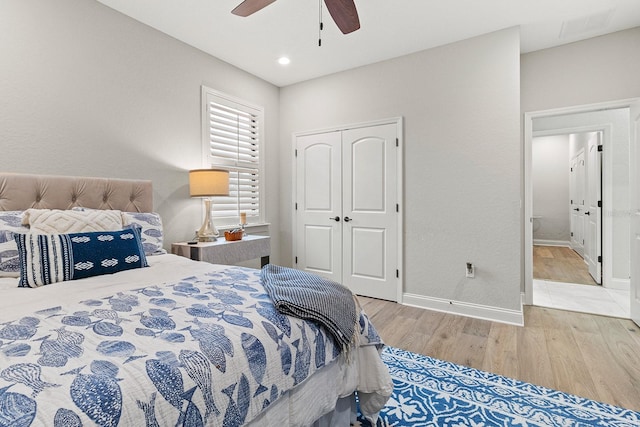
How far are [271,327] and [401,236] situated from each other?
2.63 meters

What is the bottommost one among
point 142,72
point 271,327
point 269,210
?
point 271,327

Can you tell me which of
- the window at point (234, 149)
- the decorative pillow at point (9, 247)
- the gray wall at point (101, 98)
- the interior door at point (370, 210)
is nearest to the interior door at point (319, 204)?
the interior door at point (370, 210)

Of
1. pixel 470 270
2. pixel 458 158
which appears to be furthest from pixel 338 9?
pixel 470 270

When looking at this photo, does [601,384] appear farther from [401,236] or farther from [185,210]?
[185,210]

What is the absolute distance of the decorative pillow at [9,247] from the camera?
1706mm

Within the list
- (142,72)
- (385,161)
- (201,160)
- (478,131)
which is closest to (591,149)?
(478,131)

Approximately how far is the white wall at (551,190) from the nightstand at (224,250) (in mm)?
7105

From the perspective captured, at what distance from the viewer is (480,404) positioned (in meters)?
1.79

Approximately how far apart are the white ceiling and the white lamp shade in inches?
51.6

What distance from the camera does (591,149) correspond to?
4742 mm

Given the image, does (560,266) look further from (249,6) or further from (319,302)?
(249,6)

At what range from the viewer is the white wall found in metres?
7.38

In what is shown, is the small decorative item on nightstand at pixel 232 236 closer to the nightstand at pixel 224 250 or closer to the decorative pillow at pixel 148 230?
the nightstand at pixel 224 250

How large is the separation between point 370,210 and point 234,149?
68.4 inches
